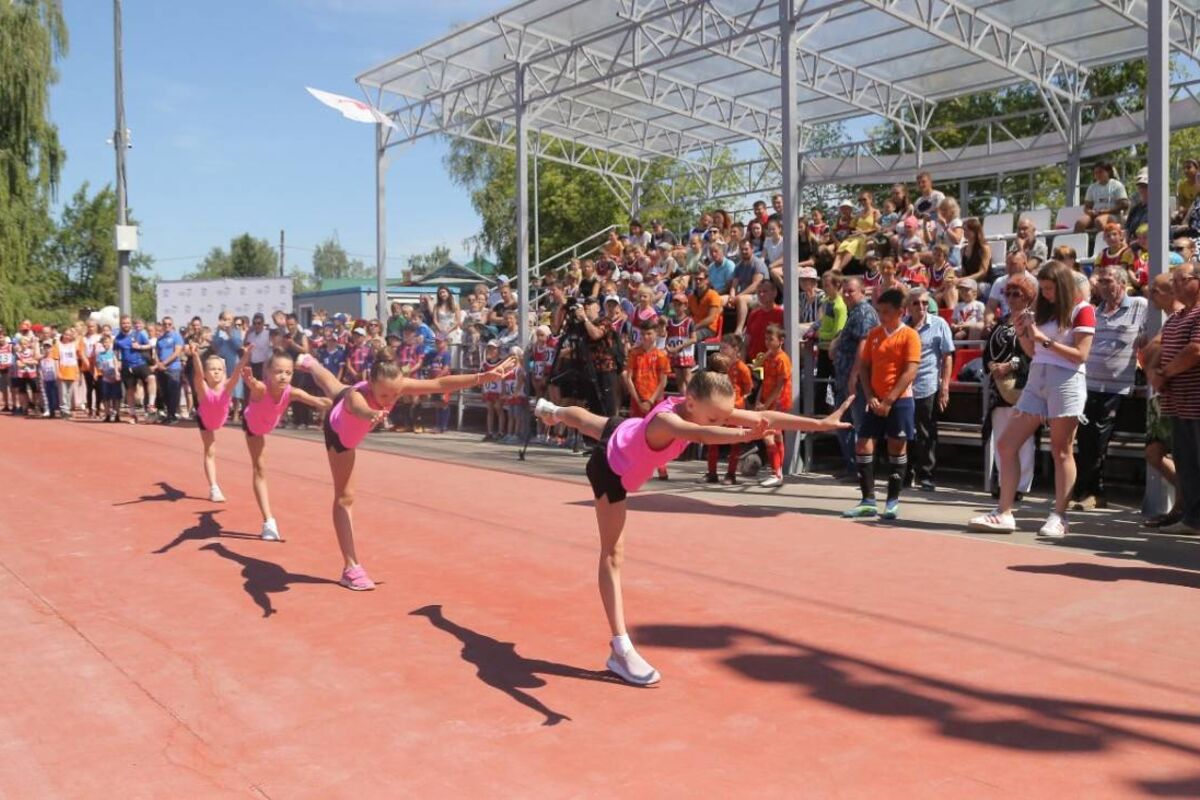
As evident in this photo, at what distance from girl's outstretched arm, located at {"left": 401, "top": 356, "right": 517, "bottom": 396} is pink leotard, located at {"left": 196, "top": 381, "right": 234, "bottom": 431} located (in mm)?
4668

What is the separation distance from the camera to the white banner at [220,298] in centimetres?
2841

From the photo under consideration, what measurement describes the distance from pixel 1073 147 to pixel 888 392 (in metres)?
13.8

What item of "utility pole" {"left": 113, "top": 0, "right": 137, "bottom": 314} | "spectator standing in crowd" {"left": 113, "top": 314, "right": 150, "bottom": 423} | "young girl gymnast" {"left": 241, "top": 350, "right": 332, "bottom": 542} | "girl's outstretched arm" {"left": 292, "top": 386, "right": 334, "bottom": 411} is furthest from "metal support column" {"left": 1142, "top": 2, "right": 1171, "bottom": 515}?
"utility pole" {"left": 113, "top": 0, "right": 137, "bottom": 314}

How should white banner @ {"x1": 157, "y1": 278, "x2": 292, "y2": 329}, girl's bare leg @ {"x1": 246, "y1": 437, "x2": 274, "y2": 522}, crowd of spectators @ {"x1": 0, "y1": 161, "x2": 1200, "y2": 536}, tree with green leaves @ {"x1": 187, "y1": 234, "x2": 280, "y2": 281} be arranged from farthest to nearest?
tree with green leaves @ {"x1": 187, "y1": 234, "x2": 280, "y2": 281} < white banner @ {"x1": 157, "y1": 278, "x2": 292, "y2": 329} < girl's bare leg @ {"x1": 246, "y1": 437, "x2": 274, "y2": 522} < crowd of spectators @ {"x1": 0, "y1": 161, "x2": 1200, "y2": 536}

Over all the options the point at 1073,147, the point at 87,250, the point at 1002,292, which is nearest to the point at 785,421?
the point at 1002,292

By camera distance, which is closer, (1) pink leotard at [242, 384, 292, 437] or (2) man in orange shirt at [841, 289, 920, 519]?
(1) pink leotard at [242, 384, 292, 437]

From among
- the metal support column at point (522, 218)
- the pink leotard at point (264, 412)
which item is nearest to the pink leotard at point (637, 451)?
the pink leotard at point (264, 412)

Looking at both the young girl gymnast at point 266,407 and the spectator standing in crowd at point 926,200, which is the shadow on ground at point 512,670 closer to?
the young girl gymnast at point 266,407

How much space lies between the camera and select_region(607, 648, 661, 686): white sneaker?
502 cm

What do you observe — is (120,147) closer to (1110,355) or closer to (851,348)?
(851,348)

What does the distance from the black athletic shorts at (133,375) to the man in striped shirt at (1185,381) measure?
20.3 meters

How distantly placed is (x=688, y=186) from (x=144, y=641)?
135ft

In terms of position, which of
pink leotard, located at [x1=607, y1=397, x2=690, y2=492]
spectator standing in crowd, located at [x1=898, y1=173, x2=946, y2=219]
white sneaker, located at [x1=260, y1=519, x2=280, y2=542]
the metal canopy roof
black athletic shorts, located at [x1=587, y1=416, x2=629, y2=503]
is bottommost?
white sneaker, located at [x1=260, y1=519, x2=280, y2=542]

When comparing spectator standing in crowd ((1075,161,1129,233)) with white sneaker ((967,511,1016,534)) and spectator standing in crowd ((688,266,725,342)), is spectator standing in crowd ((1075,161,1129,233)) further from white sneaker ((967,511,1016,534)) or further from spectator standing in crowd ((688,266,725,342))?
white sneaker ((967,511,1016,534))
